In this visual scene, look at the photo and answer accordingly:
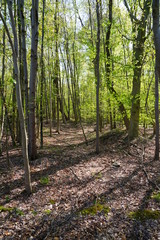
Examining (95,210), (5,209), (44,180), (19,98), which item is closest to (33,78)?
(19,98)

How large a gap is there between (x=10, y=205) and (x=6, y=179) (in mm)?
1335

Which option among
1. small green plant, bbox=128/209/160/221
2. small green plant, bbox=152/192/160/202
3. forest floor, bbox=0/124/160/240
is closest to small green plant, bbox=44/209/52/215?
forest floor, bbox=0/124/160/240

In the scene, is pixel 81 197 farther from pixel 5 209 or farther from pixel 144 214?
pixel 5 209

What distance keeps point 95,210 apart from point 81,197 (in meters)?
0.61

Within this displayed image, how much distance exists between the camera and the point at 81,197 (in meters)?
3.96

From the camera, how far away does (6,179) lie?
481 centimetres

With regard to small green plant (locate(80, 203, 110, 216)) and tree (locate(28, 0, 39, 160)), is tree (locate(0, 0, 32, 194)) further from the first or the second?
tree (locate(28, 0, 39, 160))

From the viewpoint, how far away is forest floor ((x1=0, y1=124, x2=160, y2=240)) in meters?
2.90

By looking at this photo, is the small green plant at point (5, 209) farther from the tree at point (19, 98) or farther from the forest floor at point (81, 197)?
the tree at point (19, 98)

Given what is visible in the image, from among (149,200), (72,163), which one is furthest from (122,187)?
(72,163)

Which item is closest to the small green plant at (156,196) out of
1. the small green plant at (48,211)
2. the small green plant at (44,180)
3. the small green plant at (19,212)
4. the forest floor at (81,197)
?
the forest floor at (81,197)

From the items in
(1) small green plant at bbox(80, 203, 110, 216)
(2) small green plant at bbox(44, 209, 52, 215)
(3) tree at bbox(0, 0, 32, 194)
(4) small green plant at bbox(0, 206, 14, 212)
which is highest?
(3) tree at bbox(0, 0, 32, 194)

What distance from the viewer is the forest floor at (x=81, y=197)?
2.90 m

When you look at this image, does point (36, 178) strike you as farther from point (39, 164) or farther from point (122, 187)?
point (122, 187)
